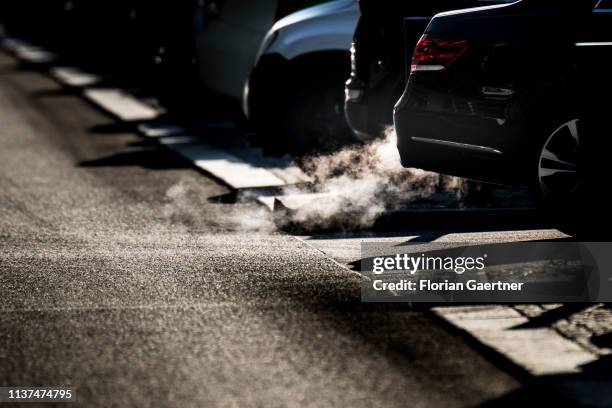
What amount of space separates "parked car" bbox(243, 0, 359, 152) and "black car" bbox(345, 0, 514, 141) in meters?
1.32

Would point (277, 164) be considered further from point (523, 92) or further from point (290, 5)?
point (523, 92)

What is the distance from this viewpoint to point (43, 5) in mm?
41969

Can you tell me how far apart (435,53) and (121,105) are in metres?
11.8

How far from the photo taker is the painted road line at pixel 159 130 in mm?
15638

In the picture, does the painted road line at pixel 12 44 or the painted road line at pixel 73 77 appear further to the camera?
the painted road line at pixel 12 44

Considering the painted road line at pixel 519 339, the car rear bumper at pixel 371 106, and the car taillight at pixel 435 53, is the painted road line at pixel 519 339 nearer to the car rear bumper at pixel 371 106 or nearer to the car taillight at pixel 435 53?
the car taillight at pixel 435 53

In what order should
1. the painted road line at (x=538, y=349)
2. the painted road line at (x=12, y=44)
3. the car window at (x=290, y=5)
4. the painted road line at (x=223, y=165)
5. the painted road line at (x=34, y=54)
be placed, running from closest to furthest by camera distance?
the painted road line at (x=538, y=349)
the painted road line at (x=223, y=165)
the car window at (x=290, y=5)
the painted road line at (x=34, y=54)
the painted road line at (x=12, y=44)

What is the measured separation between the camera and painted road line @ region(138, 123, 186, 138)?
1564 cm

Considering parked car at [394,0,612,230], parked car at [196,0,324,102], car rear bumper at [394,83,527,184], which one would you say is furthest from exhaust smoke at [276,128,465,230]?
parked car at [196,0,324,102]

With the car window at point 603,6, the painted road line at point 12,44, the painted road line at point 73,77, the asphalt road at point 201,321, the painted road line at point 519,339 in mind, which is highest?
the car window at point 603,6

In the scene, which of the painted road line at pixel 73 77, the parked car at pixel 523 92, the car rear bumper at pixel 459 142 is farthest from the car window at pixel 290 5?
the painted road line at pixel 73 77

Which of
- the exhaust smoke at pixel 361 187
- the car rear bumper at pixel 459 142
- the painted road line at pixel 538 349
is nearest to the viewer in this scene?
the painted road line at pixel 538 349

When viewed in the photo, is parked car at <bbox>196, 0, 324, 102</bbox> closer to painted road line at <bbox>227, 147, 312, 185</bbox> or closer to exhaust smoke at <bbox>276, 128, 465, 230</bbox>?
painted road line at <bbox>227, 147, 312, 185</bbox>

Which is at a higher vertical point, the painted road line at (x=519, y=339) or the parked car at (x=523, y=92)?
the parked car at (x=523, y=92)
